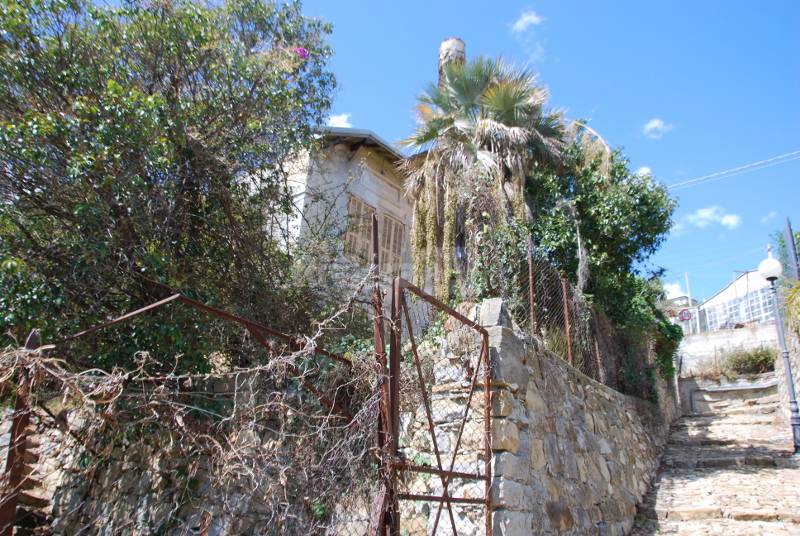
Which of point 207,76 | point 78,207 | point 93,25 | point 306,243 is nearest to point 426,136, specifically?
point 306,243

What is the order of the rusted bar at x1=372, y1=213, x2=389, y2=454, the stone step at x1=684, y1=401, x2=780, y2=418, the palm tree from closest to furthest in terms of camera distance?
the rusted bar at x1=372, y1=213, x2=389, y2=454, the palm tree, the stone step at x1=684, y1=401, x2=780, y2=418

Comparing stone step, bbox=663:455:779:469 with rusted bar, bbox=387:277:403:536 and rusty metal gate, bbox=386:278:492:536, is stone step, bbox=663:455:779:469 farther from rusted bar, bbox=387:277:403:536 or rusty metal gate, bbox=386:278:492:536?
rusted bar, bbox=387:277:403:536

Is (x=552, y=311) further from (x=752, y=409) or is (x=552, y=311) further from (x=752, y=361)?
(x=752, y=361)

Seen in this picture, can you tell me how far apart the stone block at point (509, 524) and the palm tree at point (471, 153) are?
4324mm

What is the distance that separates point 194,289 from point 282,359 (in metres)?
3.17

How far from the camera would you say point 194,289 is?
604 cm

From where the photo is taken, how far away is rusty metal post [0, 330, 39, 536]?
2.76 m

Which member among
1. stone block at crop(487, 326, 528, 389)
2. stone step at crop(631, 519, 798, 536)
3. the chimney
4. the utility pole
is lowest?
stone step at crop(631, 519, 798, 536)

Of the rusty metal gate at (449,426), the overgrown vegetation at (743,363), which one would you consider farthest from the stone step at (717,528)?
the overgrown vegetation at (743,363)

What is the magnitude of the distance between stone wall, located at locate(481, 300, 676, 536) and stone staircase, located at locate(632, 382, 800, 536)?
569mm

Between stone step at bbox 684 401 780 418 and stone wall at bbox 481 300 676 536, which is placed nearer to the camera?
stone wall at bbox 481 300 676 536

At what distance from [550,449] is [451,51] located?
10288mm

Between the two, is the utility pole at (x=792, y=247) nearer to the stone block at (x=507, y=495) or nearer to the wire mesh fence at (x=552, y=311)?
the wire mesh fence at (x=552, y=311)

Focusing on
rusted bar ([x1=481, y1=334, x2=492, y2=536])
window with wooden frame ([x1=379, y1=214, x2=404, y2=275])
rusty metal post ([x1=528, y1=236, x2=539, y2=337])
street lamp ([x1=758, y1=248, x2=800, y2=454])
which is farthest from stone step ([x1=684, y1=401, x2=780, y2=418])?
rusted bar ([x1=481, y1=334, x2=492, y2=536])
